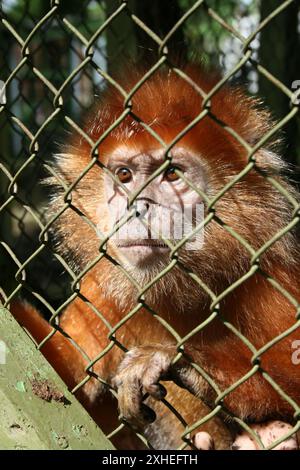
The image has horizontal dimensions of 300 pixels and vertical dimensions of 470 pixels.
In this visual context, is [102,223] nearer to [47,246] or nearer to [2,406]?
[47,246]

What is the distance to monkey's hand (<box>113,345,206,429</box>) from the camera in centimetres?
242

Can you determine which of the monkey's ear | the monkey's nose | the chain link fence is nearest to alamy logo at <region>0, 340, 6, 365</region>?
the chain link fence

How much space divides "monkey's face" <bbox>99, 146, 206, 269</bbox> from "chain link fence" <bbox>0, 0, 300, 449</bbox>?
13 cm

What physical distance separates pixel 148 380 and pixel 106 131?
0.97 metres

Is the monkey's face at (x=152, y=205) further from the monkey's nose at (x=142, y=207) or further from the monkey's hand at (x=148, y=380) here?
the monkey's hand at (x=148, y=380)

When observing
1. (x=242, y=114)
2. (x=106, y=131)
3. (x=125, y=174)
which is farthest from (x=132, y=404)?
(x=242, y=114)

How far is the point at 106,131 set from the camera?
6.86ft

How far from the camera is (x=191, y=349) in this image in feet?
8.39

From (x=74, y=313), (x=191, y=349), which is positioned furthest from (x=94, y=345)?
(x=191, y=349)

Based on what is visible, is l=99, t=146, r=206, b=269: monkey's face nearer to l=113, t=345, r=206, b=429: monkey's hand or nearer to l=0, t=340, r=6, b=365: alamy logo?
l=113, t=345, r=206, b=429: monkey's hand

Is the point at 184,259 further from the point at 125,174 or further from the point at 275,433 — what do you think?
the point at 275,433

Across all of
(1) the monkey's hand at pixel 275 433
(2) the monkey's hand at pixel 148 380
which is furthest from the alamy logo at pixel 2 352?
(1) the monkey's hand at pixel 275 433
